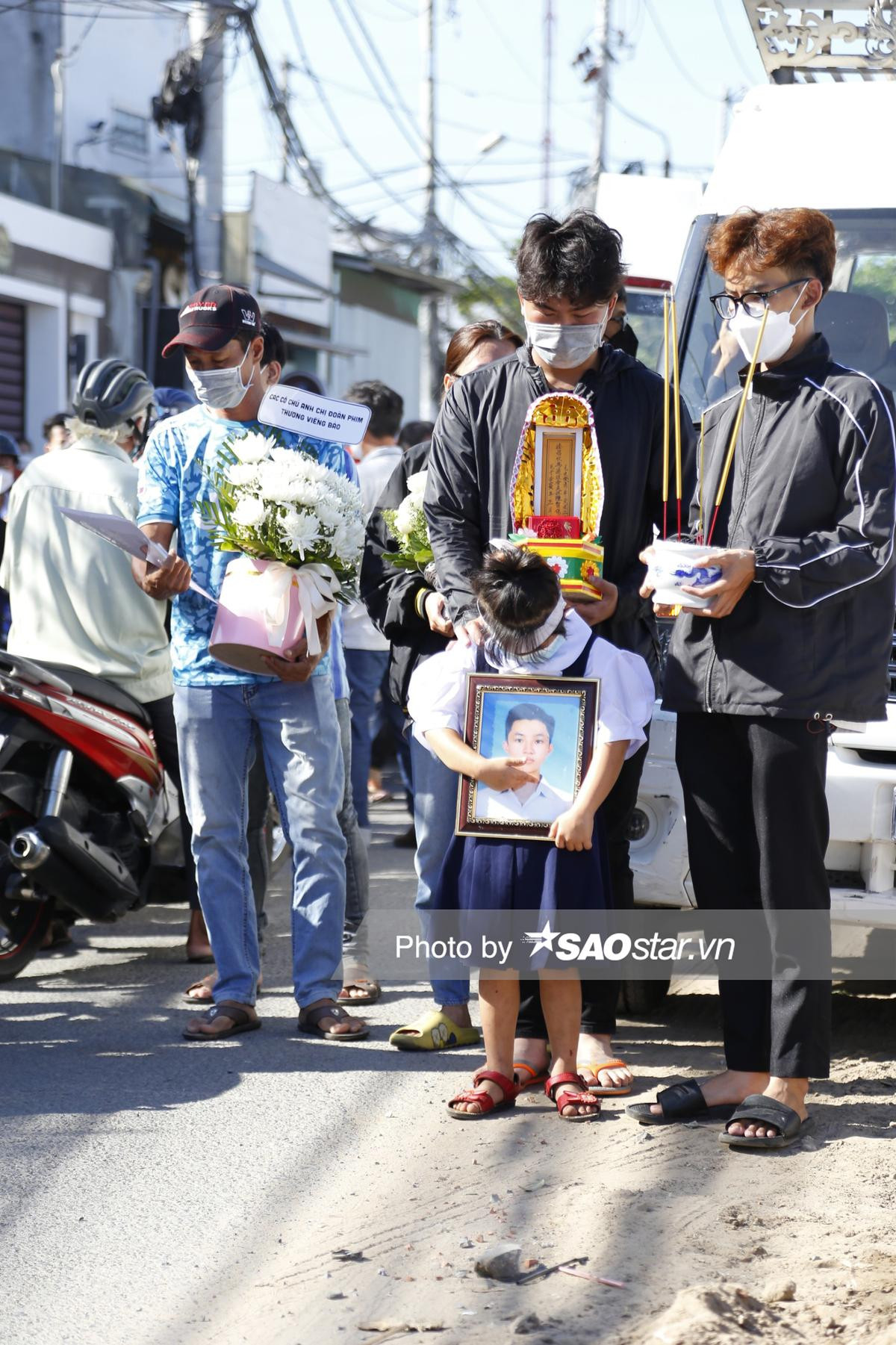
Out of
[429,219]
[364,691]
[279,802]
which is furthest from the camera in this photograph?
[429,219]

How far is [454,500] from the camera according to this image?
455cm

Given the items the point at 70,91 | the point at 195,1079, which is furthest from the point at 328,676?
the point at 70,91

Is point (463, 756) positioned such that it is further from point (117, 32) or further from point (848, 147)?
point (117, 32)

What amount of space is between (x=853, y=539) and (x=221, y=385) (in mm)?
2008

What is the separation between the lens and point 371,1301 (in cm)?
315

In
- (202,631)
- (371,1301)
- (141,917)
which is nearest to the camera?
(371,1301)

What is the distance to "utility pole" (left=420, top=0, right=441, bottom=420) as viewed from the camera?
84.4ft

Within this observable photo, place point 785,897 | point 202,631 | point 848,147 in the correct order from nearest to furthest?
point 785,897
point 202,631
point 848,147

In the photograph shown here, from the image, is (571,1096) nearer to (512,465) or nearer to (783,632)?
(783,632)

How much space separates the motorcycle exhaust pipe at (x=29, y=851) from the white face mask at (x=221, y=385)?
1512 mm

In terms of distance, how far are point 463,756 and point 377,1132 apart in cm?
100

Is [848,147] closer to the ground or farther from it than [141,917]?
farther from it

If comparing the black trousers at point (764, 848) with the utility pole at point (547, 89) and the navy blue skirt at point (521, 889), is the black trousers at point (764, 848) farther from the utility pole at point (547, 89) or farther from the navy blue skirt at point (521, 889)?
the utility pole at point (547, 89)

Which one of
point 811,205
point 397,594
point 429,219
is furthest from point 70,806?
point 429,219
